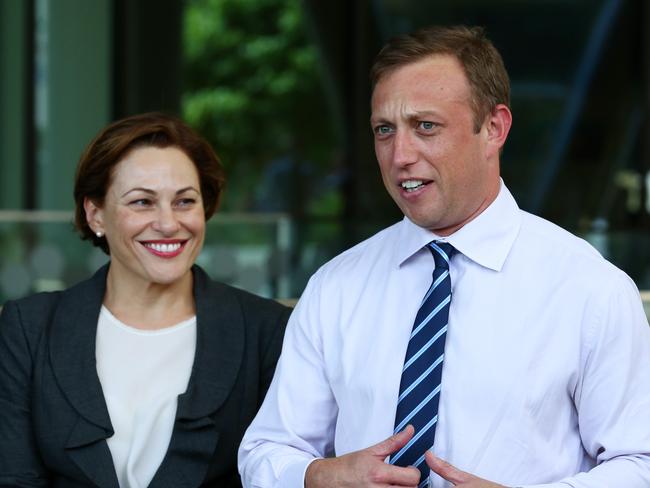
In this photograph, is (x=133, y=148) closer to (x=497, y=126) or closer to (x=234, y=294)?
(x=234, y=294)

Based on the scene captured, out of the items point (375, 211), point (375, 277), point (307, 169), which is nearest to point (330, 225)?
point (375, 211)

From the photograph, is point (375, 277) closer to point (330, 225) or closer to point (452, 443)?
point (452, 443)

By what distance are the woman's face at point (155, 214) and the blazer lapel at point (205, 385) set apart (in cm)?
12

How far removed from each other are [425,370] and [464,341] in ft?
0.30

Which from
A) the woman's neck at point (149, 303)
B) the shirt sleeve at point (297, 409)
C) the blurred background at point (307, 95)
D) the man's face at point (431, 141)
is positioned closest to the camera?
the man's face at point (431, 141)

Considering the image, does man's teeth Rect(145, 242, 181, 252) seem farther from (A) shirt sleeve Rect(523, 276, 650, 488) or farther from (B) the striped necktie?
(A) shirt sleeve Rect(523, 276, 650, 488)

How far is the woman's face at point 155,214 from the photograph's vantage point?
2.77 m

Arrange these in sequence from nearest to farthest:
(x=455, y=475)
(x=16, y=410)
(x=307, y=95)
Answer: (x=455, y=475)
(x=16, y=410)
(x=307, y=95)

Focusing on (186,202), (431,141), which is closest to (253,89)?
(186,202)

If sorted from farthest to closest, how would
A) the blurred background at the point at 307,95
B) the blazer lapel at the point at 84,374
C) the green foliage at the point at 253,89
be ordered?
the green foliage at the point at 253,89, the blurred background at the point at 307,95, the blazer lapel at the point at 84,374

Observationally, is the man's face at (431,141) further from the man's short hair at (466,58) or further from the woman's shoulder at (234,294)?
the woman's shoulder at (234,294)

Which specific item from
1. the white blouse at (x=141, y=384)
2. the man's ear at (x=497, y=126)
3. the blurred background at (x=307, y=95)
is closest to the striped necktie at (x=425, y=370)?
the man's ear at (x=497, y=126)

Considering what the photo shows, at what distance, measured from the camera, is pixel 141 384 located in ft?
9.06

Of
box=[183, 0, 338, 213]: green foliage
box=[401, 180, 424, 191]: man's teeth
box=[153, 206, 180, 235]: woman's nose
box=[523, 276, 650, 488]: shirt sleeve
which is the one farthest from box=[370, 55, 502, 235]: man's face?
box=[183, 0, 338, 213]: green foliage
